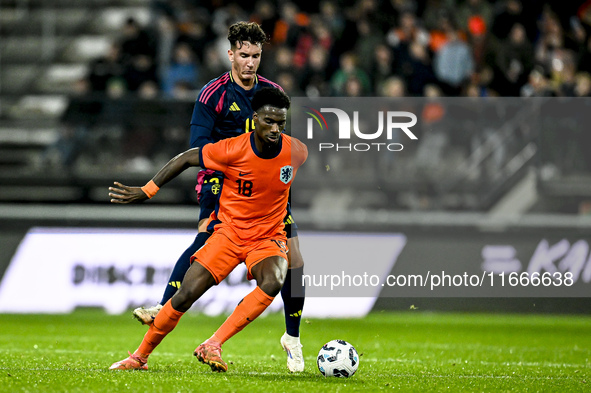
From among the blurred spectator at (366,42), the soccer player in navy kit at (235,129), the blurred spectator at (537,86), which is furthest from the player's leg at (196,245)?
the blurred spectator at (366,42)

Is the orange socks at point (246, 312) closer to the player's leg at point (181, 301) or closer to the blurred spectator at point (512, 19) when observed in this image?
the player's leg at point (181, 301)

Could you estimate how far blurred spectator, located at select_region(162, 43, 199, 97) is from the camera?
41.8 ft

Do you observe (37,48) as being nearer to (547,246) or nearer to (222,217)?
(547,246)

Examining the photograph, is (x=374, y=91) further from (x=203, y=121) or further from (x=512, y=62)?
(x=203, y=121)

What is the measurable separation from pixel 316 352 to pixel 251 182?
265 cm

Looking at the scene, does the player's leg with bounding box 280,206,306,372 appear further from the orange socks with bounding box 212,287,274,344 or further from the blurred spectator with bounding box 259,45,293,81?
the blurred spectator with bounding box 259,45,293,81

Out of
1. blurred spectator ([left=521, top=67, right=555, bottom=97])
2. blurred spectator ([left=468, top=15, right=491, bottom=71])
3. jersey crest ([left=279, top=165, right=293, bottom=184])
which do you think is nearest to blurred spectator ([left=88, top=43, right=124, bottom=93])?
blurred spectator ([left=468, top=15, right=491, bottom=71])

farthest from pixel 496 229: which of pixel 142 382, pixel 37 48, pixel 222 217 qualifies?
pixel 37 48

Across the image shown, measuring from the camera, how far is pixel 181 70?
504 inches

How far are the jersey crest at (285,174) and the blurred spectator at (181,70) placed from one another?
7.07 m

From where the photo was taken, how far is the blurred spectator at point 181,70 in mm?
12727

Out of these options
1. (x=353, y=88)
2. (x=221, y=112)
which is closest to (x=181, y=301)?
(x=221, y=112)

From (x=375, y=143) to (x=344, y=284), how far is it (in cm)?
229

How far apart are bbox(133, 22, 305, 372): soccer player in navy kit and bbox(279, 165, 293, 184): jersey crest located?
40cm
